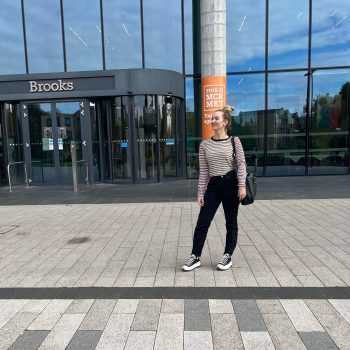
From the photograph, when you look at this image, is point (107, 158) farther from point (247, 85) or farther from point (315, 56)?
point (315, 56)

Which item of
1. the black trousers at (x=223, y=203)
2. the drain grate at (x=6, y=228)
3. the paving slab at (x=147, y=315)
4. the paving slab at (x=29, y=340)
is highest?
the black trousers at (x=223, y=203)

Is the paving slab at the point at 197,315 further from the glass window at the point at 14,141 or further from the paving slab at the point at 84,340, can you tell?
the glass window at the point at 14,141

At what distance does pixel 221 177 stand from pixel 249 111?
9750mm

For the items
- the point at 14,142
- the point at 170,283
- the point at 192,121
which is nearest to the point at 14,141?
the point at 14,142

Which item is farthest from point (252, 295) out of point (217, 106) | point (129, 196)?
point (129, 196)

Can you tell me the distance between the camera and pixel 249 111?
1298cm

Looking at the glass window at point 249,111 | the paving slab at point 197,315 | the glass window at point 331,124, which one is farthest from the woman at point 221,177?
the glass window at point 331,124

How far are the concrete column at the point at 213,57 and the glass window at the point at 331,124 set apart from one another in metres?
6.17

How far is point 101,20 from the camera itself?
12500 millimetres

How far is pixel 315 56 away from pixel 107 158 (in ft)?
28.1

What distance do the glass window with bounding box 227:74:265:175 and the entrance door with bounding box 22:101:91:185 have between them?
218 inches

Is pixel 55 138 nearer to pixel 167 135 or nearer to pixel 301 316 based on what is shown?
pixel 167 135

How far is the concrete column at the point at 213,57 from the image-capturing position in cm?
806

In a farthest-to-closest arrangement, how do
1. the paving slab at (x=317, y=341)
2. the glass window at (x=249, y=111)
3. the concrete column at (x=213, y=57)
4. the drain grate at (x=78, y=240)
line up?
the glass window at (x=249, y=111) < the concrete column at (x=213, y=57) < the drain grate at (x=78, y=240) < the paving slab at (x=317, y=341)
